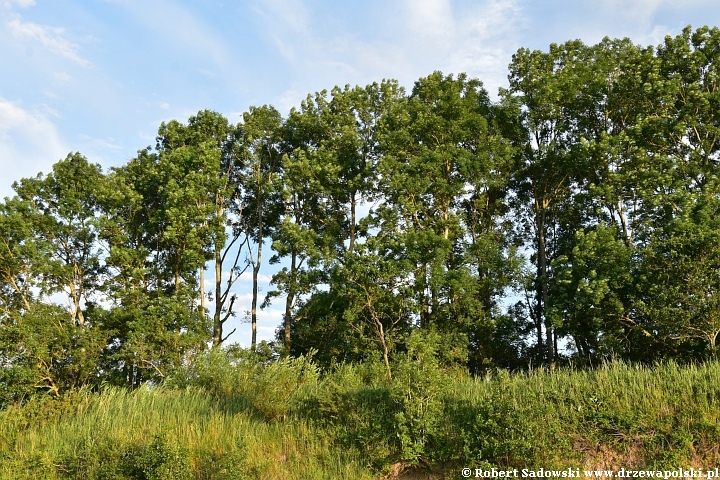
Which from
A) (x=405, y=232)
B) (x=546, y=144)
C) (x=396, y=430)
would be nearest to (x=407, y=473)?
(x=396, y=430)

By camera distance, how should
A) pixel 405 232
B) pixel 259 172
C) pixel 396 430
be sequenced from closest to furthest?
pixel 396 430, pixel 405 232, pixel 259 172

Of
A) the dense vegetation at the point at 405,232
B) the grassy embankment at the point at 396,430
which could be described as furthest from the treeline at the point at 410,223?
the grassy embankment at the point at 396,430

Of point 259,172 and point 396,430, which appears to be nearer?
point 396,430

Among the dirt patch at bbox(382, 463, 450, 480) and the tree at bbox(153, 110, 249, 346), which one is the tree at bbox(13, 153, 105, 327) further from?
the dirt patch at bbox(382, 463, 450, 480)

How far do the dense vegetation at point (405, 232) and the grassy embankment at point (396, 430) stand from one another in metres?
1.07

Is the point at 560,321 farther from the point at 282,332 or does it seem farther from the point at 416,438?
the point at 282,332

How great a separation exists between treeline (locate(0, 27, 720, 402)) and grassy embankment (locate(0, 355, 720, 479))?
733cm

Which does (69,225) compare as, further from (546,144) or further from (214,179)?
(546,144)

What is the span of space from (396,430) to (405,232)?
42.4 ft

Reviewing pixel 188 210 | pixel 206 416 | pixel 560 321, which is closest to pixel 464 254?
pixel 560 321

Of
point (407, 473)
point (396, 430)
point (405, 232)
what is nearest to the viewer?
point (407, 473)

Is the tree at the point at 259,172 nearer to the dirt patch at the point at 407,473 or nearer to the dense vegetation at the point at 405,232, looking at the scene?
the dense vegetation at the point at 405,232

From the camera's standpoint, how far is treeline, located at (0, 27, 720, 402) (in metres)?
19.4

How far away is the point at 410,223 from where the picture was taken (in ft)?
77.2
